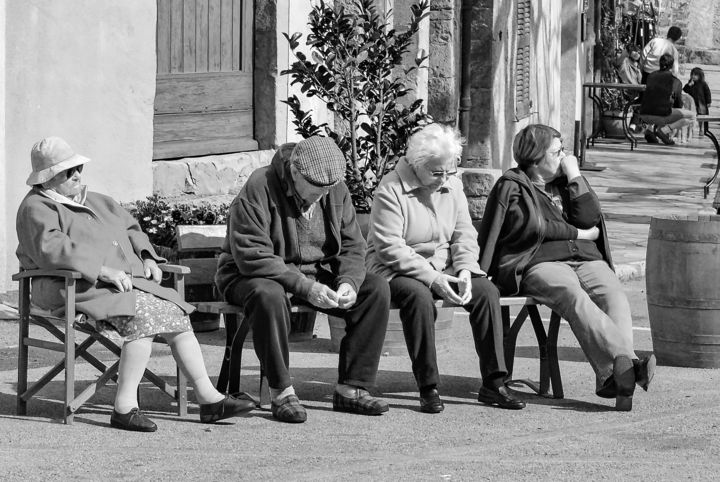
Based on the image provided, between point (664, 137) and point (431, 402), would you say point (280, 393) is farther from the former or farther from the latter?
point (664, 137)

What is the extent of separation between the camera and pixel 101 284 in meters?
5.69

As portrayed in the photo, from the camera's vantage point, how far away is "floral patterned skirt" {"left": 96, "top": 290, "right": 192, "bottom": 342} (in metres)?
5.65

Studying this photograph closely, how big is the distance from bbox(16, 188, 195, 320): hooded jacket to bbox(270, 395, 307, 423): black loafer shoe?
0.56m

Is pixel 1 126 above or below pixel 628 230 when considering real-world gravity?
above

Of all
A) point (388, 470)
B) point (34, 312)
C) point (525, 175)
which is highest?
point (525, 175)

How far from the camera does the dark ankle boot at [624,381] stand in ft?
20.3

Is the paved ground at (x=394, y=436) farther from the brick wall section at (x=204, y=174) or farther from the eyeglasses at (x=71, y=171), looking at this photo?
the brick wall section at (x=204, y=174)

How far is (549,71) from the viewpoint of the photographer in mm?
18078

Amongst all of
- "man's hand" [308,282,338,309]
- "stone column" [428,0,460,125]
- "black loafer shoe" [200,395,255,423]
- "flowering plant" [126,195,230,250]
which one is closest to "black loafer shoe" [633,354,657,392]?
"man's hand" [308,282,338,309]

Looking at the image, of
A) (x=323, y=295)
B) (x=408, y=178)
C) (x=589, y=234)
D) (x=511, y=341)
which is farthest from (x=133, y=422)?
(x=589, y=234)

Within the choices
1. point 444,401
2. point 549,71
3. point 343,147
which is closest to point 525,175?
point 444,401

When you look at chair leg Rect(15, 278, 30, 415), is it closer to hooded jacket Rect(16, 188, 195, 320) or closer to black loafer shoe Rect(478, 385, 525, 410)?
hooded jacket Rect(16, 188, 195, 320)

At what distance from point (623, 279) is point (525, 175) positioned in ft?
12.1

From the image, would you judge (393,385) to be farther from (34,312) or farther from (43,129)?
(43,129)
